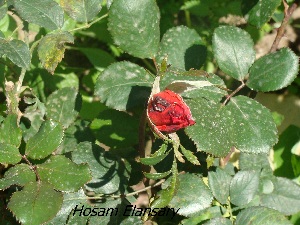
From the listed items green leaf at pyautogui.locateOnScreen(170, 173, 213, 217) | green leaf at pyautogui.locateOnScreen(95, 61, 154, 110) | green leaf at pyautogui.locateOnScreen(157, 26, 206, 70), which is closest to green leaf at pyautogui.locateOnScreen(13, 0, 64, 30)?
green leaf at pyautogui.locateOnScreen(95, 61, 154, 110)

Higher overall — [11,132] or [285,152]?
[11,132]

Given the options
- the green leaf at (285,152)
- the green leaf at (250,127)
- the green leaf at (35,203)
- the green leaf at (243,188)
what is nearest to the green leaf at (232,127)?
the green leaf at (250,127)

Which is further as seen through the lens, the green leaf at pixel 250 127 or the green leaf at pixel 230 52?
the green leaf at pixel 230 52

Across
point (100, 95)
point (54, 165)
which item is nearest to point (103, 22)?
point (100, 95)

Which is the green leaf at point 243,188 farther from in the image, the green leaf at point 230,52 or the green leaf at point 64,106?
the green leaf at point 64,106

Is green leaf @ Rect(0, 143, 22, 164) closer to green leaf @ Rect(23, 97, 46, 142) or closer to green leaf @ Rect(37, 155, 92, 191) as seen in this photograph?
green leaf @ Rect(37, 155, 92, 191)

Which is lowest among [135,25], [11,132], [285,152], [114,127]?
[285,152]

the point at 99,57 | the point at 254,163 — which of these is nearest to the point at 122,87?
the point at 254,163

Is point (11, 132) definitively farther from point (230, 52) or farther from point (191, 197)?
point (230, 52)
